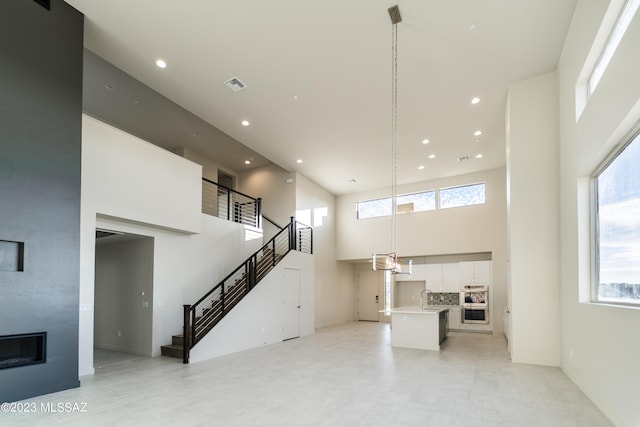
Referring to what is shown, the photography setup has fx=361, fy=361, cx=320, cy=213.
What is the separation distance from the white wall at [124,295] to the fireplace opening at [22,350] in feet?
9.20

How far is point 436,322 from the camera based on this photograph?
7930 mm

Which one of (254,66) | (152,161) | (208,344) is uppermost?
(254,66)

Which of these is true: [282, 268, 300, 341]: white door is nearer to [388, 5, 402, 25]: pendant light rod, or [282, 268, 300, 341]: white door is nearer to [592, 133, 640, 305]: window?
[388, 5, 402, 25]: pendant light rod

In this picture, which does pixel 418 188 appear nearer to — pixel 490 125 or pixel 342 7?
pixel 490 125

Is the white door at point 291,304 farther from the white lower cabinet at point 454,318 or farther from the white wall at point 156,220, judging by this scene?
the white lower cabinet at point 454,318

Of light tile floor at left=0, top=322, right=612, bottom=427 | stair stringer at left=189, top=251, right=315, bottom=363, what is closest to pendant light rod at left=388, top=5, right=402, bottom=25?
light tile floor at left=0, top=322, right=612, bottom=427

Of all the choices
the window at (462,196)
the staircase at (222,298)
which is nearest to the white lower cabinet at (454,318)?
the window at (462,196)

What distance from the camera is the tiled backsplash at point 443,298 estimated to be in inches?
474

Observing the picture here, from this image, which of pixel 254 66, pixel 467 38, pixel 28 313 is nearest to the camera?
pixel 28 313

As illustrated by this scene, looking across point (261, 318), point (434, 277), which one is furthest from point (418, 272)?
point (261, 318)

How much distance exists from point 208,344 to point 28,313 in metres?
3.19

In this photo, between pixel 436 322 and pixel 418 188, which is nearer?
pixel 436 322

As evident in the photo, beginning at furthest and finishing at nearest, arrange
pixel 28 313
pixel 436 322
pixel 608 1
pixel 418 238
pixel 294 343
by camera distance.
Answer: pixel 418 238
pixel 294 343
pixel 436 322
pixel 28 313
pixel 608 1

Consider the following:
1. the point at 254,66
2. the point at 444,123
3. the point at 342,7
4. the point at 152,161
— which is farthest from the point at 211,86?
the point at 444,123
